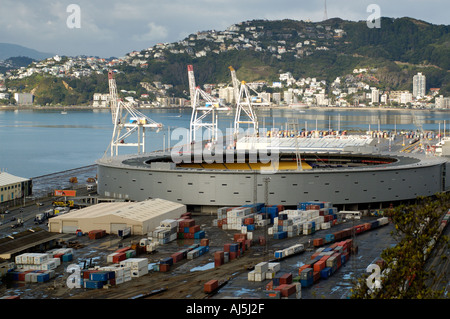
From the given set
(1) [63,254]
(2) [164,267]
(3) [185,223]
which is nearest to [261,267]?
(2) [164,267]

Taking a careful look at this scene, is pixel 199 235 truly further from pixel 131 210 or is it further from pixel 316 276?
pixel 316 276

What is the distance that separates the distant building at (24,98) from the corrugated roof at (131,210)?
153 meters

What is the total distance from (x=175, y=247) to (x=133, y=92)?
526 ft

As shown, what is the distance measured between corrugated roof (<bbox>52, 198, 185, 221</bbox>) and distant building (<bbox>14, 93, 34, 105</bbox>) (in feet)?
502

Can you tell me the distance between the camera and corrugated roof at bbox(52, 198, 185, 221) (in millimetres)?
25719

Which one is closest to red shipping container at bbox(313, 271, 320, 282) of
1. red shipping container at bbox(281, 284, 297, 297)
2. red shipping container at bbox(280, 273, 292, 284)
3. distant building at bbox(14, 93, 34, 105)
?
red shipping container at bbox(280, 273, 292, 284)

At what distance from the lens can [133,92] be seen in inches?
7096

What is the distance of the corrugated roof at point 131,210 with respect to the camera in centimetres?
2572

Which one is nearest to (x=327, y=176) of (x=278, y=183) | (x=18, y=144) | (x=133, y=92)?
(x=278, y=183)

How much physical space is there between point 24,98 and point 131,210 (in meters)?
157

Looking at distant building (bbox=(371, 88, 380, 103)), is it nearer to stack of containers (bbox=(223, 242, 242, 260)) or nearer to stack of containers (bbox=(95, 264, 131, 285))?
stack of containers (bbox=(223, 242, 242, 260))

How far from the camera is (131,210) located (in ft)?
86.6

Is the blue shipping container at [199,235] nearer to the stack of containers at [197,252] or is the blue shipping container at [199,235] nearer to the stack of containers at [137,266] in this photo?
the stack of containers at [197,252]

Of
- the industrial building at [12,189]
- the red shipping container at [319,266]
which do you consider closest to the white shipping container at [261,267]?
the red shipping container at [319,266]
